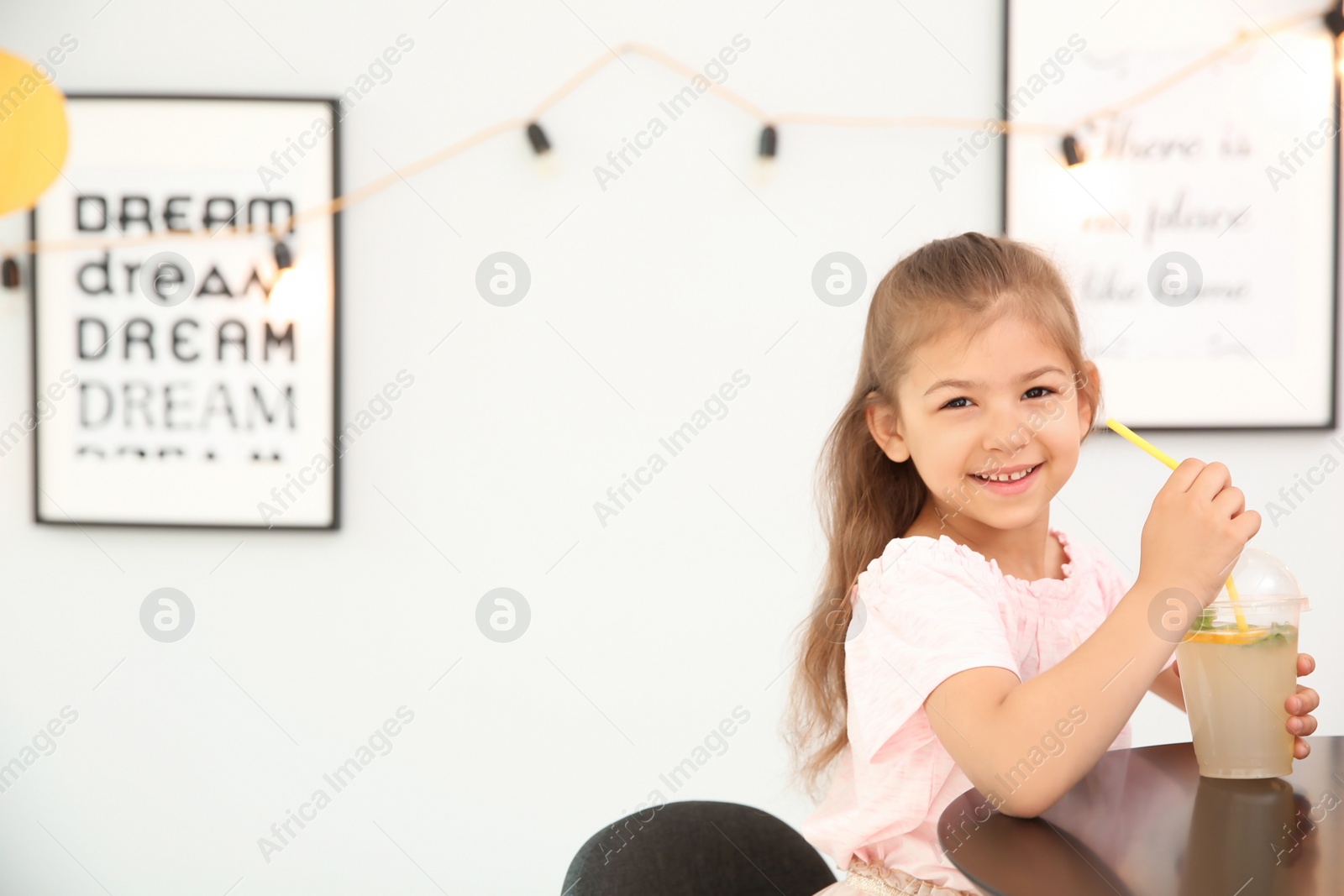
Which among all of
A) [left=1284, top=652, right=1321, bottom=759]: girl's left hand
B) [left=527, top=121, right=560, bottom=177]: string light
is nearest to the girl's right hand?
[left=1284, top=652, right=1321, bottom=759]: girl's left hand

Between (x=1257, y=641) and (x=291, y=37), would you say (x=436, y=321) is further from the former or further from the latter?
(x=1257, y=641)

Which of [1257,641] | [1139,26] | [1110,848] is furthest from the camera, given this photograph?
[1139,26]

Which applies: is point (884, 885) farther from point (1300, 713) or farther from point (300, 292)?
point (300, 292)

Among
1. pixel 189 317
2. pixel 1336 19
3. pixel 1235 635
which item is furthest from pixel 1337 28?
pixel 189 317

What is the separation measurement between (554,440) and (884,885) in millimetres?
957

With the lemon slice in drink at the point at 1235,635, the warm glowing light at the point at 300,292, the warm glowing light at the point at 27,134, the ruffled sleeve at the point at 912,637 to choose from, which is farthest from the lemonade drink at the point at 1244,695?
the warm glowing light at the point at 27,134

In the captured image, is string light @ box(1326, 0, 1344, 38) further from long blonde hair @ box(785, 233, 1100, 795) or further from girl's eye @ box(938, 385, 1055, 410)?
girl's eye @ box(938, 385, 1055, 410)

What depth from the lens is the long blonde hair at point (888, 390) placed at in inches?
34.3

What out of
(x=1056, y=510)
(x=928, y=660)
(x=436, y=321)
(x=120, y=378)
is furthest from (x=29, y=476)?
(x=1056, y=510)

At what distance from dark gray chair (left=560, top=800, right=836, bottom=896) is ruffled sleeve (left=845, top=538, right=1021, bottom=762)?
0.40ft

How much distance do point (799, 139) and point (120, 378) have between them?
116 centimetres

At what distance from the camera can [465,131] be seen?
5.24ft

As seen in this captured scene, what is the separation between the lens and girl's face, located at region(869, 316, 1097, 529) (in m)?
0.84

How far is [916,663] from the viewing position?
743 millimetres
